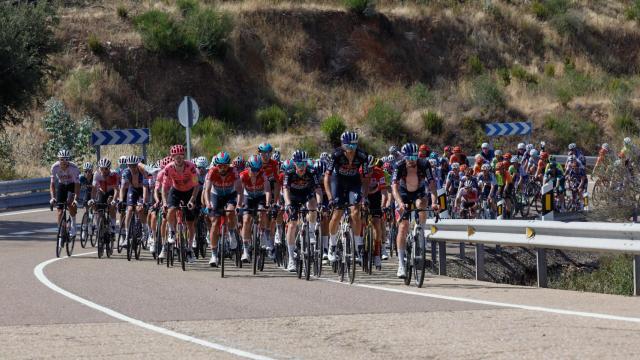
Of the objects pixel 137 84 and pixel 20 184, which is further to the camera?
pixel 137 84

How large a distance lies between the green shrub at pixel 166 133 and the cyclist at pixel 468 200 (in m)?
26.5

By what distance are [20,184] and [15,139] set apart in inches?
597

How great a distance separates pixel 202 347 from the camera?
9.98m

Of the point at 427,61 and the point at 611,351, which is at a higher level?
the point at 427,61

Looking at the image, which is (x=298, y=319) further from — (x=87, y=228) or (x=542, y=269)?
(x=87, y=228)

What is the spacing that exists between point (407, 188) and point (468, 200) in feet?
34.8

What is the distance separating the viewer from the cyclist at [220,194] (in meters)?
18.0

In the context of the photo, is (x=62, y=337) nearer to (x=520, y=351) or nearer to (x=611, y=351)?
(x=520, y=351)

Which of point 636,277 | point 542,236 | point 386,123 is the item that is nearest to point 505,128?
point 386,123

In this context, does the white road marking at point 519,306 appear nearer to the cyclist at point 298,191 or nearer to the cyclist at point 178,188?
the cyclist at point 298,191

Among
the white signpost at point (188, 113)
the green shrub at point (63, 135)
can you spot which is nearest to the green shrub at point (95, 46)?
the green shrub at point (63, 135)

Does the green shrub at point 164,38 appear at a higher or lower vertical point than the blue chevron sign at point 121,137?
higher

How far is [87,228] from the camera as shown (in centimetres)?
2394

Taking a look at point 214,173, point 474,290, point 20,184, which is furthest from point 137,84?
point 474,290
